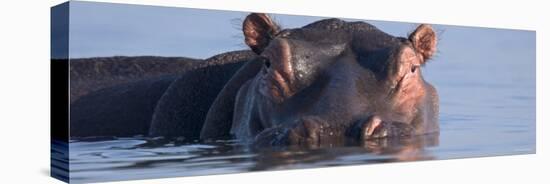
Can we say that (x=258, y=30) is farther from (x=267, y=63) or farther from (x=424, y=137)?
(x=424, y=137)

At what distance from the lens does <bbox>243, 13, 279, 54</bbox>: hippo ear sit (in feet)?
31.2

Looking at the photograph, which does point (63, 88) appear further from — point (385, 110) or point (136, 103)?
point (385, 110)

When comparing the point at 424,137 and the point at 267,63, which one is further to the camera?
the point at 424,137

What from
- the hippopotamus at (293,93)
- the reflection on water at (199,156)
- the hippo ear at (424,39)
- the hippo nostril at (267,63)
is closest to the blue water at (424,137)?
the reflection on water at (199,156)

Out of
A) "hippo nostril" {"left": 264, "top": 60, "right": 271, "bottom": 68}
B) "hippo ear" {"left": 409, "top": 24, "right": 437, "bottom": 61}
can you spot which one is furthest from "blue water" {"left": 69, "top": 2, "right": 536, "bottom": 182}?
"hippo nostril" {"left": 264, "top": 60, "right": 271, "bottom": 68}

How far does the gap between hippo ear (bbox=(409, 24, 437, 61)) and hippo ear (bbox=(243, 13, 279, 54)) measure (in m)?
1.52

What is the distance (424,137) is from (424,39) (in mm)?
1073

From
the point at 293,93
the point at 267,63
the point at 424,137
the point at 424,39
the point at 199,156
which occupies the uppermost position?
the point at 424,39

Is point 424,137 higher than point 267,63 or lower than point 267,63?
lower

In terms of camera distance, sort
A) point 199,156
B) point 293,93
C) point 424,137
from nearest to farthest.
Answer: point 293,93
point 199,156
point 424,137

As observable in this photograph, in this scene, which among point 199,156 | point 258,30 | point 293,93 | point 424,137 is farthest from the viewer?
point 424,137

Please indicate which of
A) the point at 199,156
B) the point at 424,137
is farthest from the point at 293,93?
the point at 424,137

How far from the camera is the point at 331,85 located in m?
8.91

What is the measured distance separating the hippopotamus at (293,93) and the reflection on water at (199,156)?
150 millimetres
